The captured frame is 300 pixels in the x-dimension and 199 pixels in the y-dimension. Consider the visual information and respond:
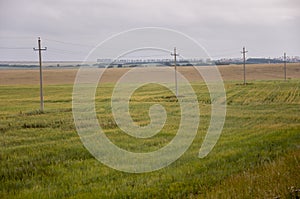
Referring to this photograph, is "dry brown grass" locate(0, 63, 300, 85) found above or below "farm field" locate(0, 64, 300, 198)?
above

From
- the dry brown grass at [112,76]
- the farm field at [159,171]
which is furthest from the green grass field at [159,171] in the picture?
the dry brown grass at [112,76]

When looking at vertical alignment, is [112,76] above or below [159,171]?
above

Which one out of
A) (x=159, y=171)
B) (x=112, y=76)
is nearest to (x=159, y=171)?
(x=159, y=171)

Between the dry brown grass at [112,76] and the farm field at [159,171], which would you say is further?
the dry brown grass at [112,76]

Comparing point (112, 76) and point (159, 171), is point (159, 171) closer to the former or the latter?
point (159, 171)

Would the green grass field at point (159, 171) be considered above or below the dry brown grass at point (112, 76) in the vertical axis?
below

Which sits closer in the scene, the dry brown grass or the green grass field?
the green grass field

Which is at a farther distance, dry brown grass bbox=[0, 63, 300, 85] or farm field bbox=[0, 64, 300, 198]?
dry brown grass bbox=[0, 63, 300, 85]

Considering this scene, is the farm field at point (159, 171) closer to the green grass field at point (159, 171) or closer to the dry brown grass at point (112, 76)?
the green grass field at point (159, 171)

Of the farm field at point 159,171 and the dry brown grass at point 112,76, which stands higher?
the dry brown grass at point 112,76

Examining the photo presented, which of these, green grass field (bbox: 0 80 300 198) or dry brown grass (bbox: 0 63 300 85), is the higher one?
dry brown grass (bbox: 0 63 300 85)

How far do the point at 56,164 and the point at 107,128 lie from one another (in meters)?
7.62

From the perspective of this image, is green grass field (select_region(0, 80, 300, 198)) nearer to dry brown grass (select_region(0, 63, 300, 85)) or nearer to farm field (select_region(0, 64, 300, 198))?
farm field (select_region(0, 64, 300, 198))

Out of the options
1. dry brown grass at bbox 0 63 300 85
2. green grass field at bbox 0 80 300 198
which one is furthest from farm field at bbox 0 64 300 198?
dry brown grass at bbox 0 63 300 85
